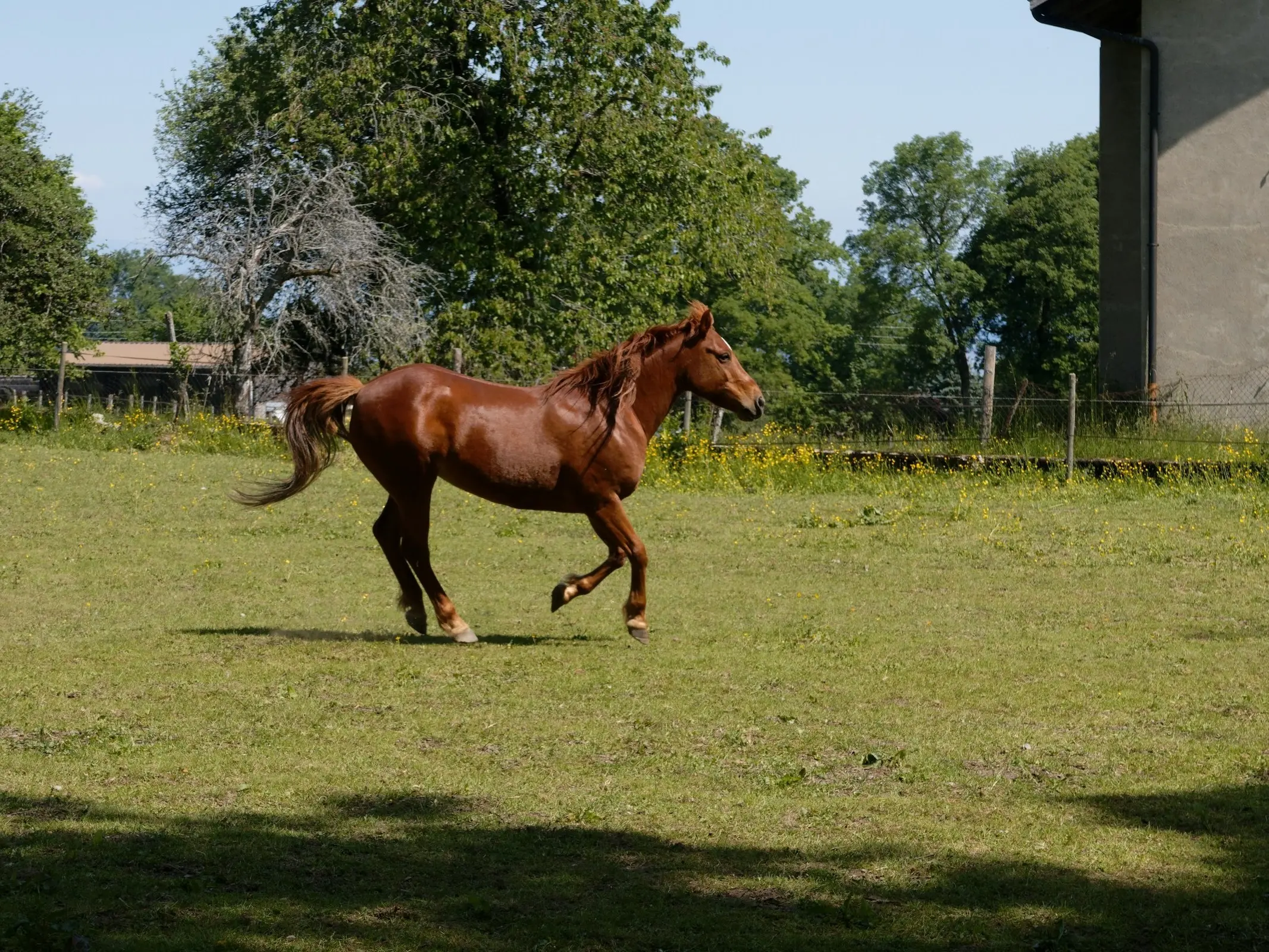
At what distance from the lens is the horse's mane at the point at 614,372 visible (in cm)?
1060

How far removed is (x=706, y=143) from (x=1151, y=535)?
24276 millimetres

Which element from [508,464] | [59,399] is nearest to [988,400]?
[508,464]

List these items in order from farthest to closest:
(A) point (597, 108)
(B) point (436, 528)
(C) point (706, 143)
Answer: (C) point (706, 143)
(A) point (597, 108)
(B) point (436, 528)

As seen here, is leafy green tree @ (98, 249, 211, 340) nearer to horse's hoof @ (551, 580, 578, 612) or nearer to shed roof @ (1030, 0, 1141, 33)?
shed roof @ (1030, 0, 1141, 33)

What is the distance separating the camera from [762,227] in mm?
45969

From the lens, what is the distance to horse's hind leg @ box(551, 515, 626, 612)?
1033cm

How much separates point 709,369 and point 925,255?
65504mm

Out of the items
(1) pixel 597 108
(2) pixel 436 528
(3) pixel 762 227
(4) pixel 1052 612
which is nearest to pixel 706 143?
(1) pixel 597 108

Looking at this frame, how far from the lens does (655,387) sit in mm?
10766

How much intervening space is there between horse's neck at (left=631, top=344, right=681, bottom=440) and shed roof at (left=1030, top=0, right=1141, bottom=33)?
56.7 ft

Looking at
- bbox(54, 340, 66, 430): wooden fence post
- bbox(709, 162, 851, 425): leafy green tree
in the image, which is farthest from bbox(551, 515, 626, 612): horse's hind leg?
bbox(709, 162, 851, 425): leafy green tree

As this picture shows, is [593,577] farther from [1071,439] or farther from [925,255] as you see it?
[925,255]

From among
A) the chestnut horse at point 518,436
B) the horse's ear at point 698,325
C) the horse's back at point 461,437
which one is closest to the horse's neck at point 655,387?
the chestnut horse at point 518,436

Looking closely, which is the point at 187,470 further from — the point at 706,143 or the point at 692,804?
the point at 706,143
